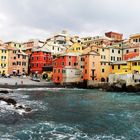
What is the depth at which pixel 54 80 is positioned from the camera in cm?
9681

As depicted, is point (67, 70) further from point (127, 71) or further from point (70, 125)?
point (70, 125)

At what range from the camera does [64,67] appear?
9419cm

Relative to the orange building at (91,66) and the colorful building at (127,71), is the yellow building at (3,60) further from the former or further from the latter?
the colorful building at (127,71)

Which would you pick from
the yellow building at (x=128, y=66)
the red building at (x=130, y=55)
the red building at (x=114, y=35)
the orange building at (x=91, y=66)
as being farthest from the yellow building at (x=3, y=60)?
the red building at (x=114, y=35)

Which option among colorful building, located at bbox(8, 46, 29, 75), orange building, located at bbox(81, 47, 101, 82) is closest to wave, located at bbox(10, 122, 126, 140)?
orange building, located at bbox(81, 47, 101, 82)

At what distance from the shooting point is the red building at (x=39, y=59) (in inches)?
4402

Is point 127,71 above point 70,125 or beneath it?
above

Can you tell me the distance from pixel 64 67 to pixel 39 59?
2053 centimetres

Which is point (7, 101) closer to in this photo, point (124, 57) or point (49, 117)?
point (49, 117)

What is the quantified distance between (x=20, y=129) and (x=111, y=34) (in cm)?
10899

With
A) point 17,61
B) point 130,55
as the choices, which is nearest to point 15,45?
point 17,61

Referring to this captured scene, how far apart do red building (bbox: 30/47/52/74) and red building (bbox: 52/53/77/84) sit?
1401 centimetres

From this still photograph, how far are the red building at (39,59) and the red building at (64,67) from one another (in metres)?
14.0

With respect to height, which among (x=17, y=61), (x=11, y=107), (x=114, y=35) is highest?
(x=114, y=35)
